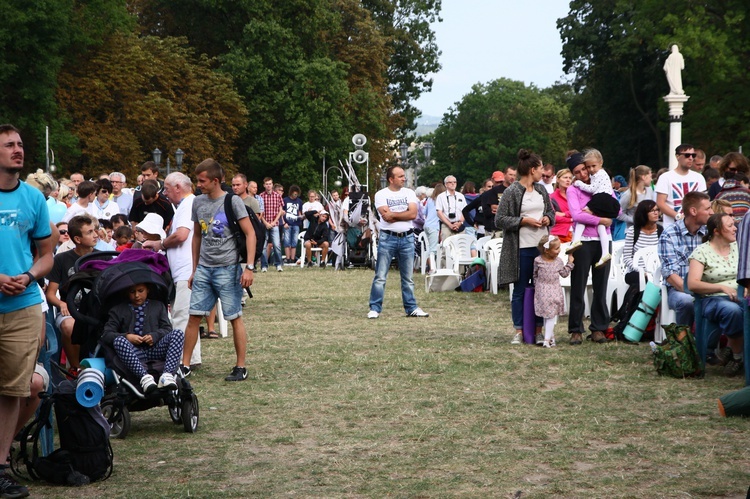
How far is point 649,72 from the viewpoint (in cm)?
4984

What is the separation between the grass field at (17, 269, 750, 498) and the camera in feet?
21.4

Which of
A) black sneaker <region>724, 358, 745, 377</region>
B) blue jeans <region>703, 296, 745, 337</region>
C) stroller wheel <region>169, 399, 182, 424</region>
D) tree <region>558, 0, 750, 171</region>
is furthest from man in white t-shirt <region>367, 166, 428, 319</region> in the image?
tree <region>558, 0, 750, 171</region>

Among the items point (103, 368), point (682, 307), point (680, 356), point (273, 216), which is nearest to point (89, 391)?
point (103, 368)

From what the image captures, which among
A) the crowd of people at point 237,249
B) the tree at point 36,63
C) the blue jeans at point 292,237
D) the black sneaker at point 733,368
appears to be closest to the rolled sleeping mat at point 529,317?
the crowd of people at point 237,249

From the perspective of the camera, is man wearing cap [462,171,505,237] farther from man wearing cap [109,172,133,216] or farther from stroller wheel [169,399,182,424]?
stroller wheel [169,399,182,424]

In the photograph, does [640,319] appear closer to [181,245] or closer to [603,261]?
[603,261]

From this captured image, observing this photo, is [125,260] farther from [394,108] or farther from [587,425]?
[394,108]

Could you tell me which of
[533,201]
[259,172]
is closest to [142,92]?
[259,172]

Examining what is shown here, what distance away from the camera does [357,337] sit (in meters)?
13.8

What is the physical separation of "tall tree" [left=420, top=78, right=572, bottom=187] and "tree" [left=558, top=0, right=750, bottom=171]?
43349 millimetres

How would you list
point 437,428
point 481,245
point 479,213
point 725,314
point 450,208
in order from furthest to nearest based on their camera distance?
point 450,208
point 479,213
point 481,245
point 725,314
point 437,428

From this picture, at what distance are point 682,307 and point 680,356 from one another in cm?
117

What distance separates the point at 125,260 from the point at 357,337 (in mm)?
5614

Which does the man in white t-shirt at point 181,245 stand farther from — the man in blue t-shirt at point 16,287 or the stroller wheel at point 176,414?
the man in blue t-shirt at point 16,287
